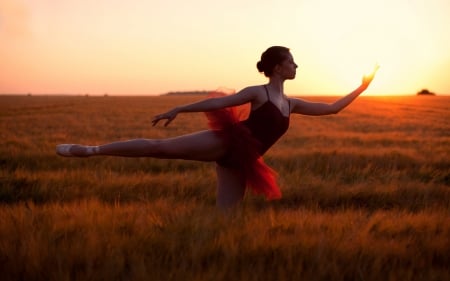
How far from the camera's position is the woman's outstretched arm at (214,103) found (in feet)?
9.86

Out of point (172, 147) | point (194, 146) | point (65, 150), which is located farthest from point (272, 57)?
point (65, 150)

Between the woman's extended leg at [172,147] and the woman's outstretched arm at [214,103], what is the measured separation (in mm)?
163

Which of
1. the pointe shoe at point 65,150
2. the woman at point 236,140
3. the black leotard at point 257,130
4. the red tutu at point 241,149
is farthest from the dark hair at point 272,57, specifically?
the pointe shoe at point 65,150

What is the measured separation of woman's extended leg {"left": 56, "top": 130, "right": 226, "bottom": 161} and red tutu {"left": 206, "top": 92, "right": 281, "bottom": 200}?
0.09 meters

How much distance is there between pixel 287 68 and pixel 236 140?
680 mm

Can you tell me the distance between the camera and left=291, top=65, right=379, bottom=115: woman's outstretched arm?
3.70 meters

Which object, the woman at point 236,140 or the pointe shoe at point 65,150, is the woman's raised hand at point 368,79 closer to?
the woman at point 236,140

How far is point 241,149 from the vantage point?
3.27 meters

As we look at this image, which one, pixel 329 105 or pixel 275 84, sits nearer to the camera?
pixel 275 84

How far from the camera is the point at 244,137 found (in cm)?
327

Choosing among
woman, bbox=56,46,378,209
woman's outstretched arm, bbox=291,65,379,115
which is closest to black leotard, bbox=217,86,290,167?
woman, bbox=56,46,378,209

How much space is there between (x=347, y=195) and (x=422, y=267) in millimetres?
2519

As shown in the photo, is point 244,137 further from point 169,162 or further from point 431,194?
point 169,162

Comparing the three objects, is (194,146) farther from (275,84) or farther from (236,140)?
(275,84)
